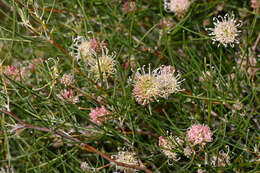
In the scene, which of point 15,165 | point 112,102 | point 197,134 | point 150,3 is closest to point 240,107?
point 197,134

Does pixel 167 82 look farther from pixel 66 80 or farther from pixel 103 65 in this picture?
pixel 66 80

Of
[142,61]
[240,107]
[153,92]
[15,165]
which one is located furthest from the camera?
[15,165]

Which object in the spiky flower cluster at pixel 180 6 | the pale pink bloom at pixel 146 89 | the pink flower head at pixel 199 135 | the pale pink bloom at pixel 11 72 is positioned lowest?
the pink flower head at pixel 199 135

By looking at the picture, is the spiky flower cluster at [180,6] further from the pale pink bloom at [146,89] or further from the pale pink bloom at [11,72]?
the pale pink bloom at [11,72]

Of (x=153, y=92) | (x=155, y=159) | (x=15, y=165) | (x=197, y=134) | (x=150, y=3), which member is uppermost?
(x=150, y=3)

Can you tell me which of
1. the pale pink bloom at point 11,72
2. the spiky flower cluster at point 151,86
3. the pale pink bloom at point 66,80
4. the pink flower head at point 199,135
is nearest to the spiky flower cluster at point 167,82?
the spiky flower cluster at point 151,86

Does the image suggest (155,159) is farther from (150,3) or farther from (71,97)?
(150,3)

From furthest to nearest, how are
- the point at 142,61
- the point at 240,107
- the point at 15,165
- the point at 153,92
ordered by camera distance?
the point at 15,165
the point at 142,61
the point at 240,107
the point at 153,92

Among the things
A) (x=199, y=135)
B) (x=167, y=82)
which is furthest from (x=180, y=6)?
(x=199, y=135)

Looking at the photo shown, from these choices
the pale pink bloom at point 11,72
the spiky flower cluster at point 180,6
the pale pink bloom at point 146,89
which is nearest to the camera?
the pale pink bloom at point 146,89

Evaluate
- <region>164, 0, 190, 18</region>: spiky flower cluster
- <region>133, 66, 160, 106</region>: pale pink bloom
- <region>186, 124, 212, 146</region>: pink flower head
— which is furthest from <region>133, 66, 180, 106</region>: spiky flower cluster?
<region>164, 0, 190, 18</region>: spiky flower cluster

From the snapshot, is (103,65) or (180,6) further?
(180,6)
